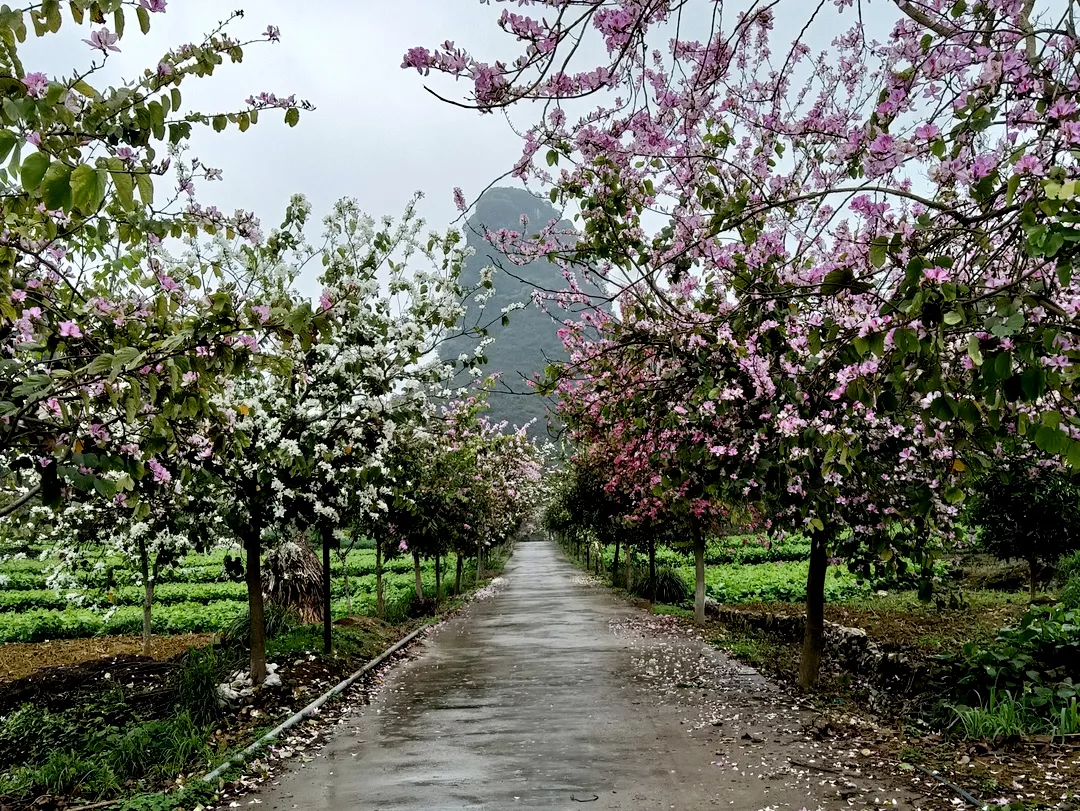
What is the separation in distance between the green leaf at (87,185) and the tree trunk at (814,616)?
27.3ft

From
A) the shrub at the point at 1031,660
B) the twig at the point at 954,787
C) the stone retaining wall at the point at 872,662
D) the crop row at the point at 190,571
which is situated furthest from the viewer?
the crop row at the point at 190,571

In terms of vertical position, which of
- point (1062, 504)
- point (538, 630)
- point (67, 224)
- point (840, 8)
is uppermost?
point (840, 8)

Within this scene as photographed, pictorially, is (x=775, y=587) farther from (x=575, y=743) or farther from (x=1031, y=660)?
(x=575, y=743)

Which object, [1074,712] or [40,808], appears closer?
[40,808]

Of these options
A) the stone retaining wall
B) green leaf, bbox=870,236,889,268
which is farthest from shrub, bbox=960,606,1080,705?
green leaf, bbox=870,236,889,268

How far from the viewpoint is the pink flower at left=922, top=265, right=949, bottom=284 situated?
10.5 feet

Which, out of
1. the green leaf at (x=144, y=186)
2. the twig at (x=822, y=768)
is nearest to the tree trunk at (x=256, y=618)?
the twig at (x=822, y=768)

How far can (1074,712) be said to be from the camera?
6.84m

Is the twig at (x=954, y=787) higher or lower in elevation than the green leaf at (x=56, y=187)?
lower

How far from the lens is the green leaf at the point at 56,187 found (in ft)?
6.32

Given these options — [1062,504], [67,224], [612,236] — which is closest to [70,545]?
[67,224]

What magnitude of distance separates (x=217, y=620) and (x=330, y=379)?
11592mm

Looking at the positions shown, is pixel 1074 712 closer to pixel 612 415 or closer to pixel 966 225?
pixel 612 415

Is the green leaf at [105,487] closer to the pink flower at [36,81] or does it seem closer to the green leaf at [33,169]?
the pink flower at [36,81]
